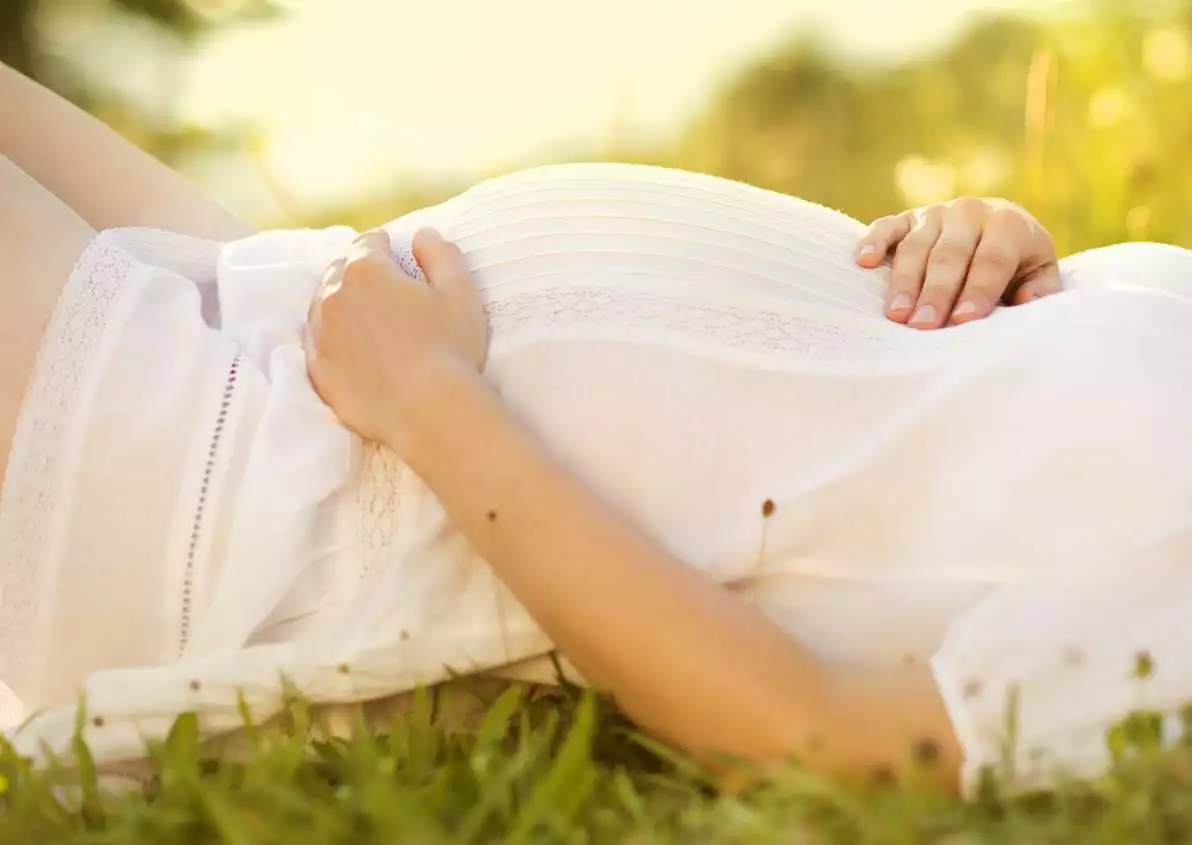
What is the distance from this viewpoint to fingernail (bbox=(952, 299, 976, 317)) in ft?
4.14

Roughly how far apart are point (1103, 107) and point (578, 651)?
7.64 ft

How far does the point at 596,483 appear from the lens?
112cm

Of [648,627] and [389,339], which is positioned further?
[389,339]

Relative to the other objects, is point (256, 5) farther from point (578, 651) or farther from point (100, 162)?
point (578, 651)

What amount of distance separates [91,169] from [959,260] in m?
1.02

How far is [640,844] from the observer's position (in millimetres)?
801

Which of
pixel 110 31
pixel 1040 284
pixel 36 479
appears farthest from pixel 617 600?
pixel 110 31

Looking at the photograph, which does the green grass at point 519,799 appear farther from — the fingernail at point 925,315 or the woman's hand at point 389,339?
the fingernail at point 925,315

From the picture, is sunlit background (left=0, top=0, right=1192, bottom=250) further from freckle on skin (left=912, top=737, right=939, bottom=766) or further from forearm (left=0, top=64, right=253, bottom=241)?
freckle on skin (left=912, top=737, right=939, bottom=766)

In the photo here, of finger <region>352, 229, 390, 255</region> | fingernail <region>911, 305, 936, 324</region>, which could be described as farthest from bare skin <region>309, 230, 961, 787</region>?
fingernail <region>911, 305, 936, 324</region>

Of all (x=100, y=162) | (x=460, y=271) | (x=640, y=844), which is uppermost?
(x=100, y=162)

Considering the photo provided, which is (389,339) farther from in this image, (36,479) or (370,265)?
(36,479)

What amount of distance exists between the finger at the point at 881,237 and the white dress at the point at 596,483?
0.16m

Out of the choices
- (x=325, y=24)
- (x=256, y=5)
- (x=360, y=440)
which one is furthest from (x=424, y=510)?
(x=325, y=24)
